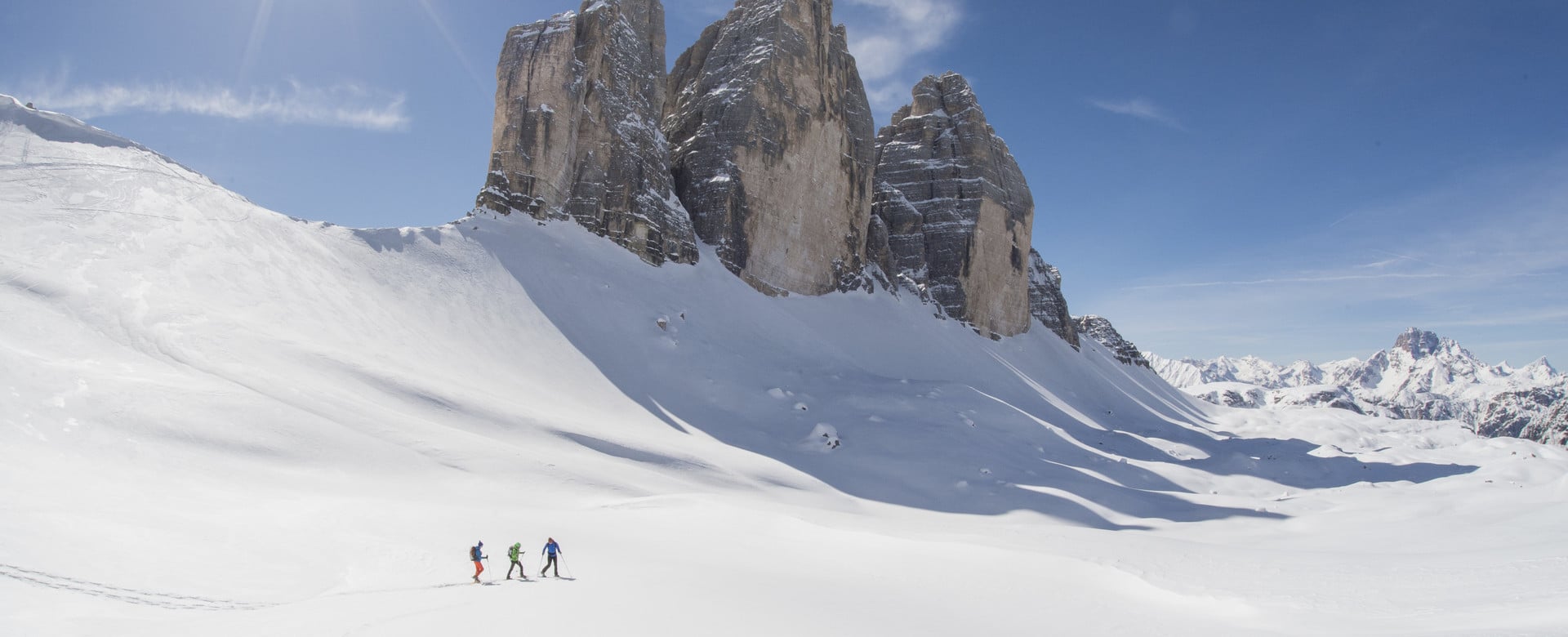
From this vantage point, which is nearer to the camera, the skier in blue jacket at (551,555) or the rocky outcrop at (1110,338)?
the skier in blue jacket at (551,555)

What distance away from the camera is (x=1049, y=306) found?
88.7m

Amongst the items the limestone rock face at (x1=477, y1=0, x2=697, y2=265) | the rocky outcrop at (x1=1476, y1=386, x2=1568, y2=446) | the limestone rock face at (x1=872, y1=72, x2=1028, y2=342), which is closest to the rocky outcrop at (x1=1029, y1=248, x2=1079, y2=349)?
the limestone rock face at (x1=872, y1=72, x2=1028, y2=342)

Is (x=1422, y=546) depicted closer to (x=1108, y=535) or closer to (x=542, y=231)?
(x=1108, y=535)

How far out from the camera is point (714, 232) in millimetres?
49000

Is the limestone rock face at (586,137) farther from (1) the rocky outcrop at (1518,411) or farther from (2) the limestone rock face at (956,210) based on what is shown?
(1) the rocky outcrop at (1518,411)

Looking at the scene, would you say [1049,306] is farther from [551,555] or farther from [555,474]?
[551,555]

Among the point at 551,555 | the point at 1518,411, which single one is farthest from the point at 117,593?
the point at 1518,411

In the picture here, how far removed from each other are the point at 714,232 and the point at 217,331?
101 ft

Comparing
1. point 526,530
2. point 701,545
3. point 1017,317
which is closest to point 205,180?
point 526,530

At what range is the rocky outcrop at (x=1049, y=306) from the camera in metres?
86.9

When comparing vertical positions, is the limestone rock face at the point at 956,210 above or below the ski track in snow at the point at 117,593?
above

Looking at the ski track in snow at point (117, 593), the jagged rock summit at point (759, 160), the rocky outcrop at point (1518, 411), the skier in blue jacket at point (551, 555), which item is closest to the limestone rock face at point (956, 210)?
the jagged rock summit at point (759, 160)

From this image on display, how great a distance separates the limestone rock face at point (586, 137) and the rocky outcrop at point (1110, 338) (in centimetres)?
7334

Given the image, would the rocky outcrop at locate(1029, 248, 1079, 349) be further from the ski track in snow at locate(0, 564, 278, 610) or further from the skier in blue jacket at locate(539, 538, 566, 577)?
the ski track in snow at locate(0, 564, 278, 610)
